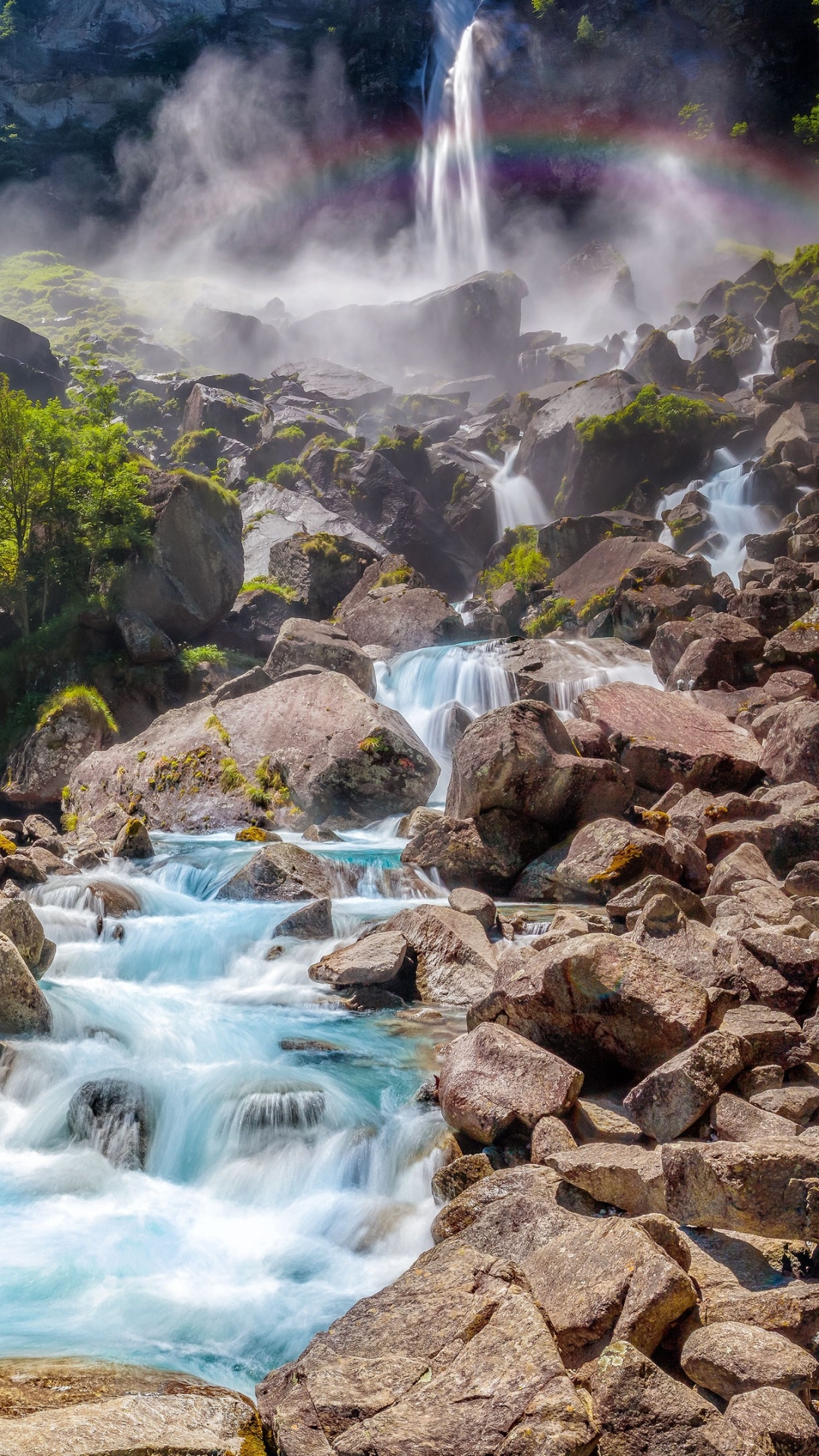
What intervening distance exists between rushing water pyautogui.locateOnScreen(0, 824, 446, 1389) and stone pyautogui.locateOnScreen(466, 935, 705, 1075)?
1087 millimetres

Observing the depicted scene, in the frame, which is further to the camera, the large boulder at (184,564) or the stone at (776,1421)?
the large boulder at (184,564)

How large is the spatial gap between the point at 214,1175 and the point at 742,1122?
3.77 metres

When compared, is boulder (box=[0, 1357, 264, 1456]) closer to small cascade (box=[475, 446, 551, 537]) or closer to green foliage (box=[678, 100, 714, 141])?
small cascade (box=[475, 446, 551, 537])

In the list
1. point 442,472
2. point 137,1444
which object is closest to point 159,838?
point 137,1444

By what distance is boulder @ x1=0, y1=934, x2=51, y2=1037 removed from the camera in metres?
7.71

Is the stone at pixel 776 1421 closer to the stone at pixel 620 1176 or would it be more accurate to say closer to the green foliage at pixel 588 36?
the stone at pixel 620 1176

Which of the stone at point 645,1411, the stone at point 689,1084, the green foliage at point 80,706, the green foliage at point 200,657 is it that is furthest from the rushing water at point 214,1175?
the green foliage at point 200,657

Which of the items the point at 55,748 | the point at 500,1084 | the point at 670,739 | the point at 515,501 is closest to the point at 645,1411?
the point at 500,1084

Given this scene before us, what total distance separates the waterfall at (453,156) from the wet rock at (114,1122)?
269 ft

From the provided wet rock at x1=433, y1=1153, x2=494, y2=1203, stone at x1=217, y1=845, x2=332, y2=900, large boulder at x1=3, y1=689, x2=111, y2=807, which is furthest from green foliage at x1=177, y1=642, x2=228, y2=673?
wet rock at x1=433, y1=1153, x2=494, y2=1203

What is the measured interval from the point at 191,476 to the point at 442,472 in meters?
18.0

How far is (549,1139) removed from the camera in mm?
5203

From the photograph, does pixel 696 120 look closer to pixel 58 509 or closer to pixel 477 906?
pixel 58 509

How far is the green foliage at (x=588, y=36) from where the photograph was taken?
65812 millimetres
